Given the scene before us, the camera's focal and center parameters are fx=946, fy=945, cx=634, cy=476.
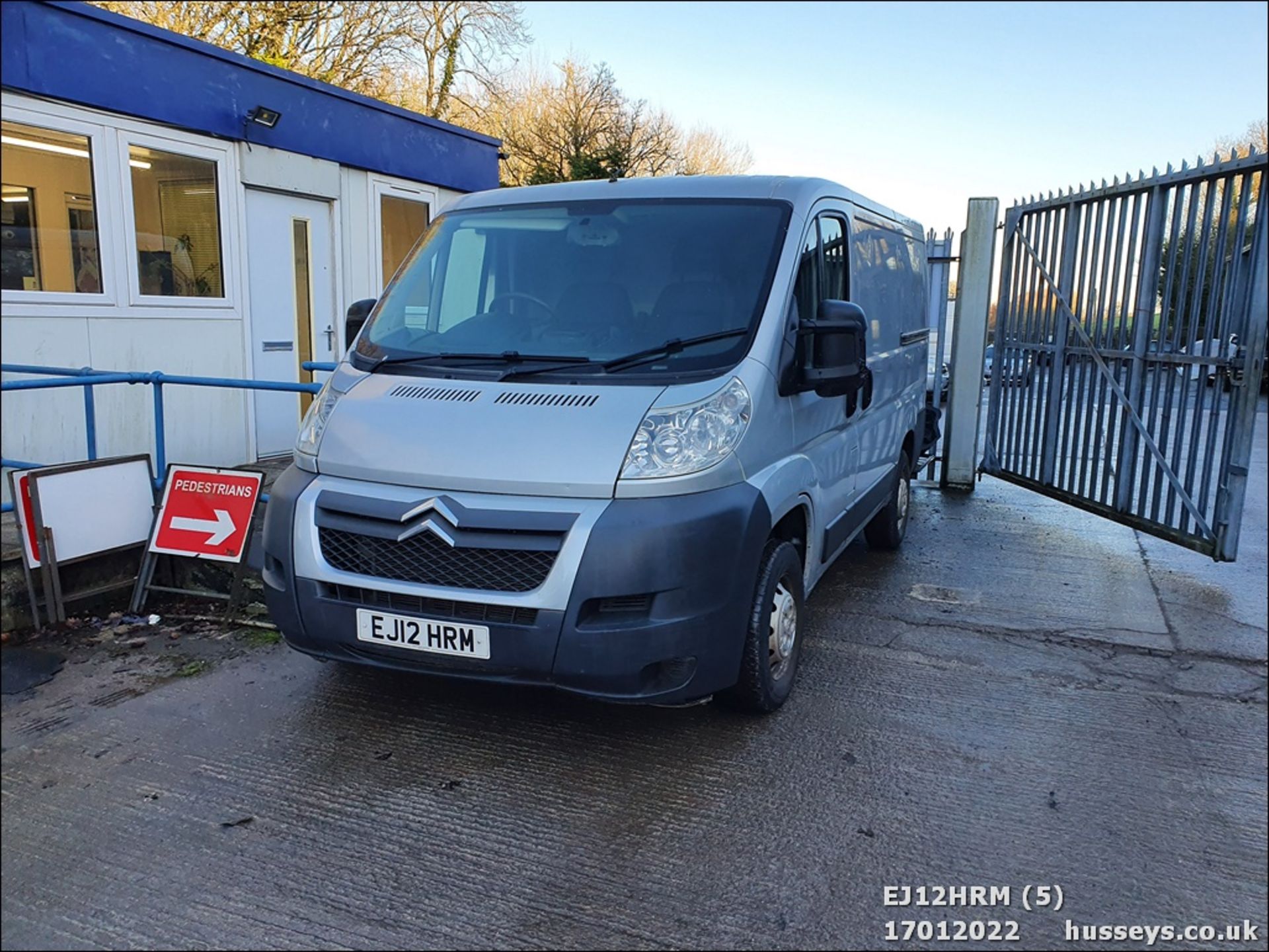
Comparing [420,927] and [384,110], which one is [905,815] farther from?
[384,110]

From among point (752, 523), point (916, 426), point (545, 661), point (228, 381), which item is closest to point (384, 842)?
point (545, 661)

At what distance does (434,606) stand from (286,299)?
594 cm

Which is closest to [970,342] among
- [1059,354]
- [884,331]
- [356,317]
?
[1059,354]

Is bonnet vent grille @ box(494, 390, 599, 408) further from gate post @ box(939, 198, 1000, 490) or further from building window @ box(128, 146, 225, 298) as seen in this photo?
gate post @ box(939, 198, 1000, 490)

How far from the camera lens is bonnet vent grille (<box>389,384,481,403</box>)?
362 centimetres

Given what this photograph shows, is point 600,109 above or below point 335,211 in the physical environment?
above

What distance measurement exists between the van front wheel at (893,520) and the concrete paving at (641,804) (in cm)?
174

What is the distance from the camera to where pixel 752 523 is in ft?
11.3

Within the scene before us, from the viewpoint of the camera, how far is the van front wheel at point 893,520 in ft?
21.9

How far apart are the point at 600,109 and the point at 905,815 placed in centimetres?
2487

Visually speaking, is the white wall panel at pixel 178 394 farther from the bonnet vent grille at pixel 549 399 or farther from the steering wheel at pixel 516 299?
the bonnet vent grille at pixel 549 399

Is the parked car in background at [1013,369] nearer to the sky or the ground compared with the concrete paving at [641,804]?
nearer to the sky

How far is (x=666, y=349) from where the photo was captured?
3736 millimetres

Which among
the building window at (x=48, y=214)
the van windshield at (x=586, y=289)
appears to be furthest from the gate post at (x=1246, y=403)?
the building window at (x=48, y=214)
